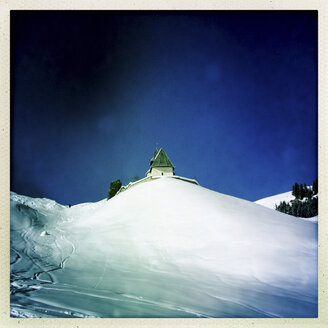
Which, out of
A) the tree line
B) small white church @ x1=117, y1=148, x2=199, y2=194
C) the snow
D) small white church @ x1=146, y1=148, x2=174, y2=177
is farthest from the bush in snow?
the tree line

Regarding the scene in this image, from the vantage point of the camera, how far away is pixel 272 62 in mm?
3471

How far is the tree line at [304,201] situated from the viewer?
126 inches

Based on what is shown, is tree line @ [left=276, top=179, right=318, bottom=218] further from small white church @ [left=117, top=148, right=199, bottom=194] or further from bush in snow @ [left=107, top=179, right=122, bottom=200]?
bush in snow @ [left=107, top=179, right=122, bottom=200]

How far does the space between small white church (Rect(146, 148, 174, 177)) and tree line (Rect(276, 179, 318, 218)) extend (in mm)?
1377

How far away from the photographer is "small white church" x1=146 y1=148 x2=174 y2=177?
3406mm

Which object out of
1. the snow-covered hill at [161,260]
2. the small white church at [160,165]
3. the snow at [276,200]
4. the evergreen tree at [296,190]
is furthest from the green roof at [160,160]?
the evergreen tree at [296,190]

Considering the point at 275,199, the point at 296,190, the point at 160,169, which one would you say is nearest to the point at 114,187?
the point at 160,169

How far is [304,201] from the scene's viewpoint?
3.17m

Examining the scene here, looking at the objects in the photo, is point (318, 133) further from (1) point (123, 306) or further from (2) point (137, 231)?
(1) point (123, 306)

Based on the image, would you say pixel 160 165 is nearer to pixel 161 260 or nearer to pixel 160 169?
pixel 160 169

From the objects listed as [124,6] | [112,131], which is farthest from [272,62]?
[112,131]

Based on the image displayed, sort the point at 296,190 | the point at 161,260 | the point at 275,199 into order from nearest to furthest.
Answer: the point at 161,260
the point at 296,190
the point at 275,199

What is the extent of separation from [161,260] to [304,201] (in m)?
1.58

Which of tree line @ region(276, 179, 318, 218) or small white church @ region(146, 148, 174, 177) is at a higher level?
small white church @ region(146, 148, 174, 177)
